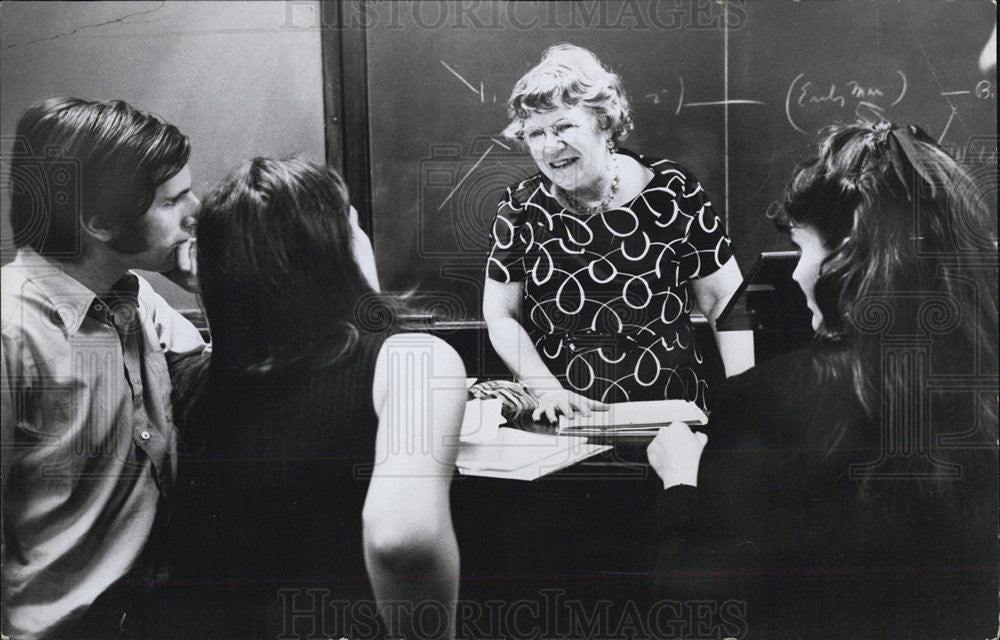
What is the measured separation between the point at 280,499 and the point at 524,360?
101 cm

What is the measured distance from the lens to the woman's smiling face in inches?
114

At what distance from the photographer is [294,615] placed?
2959mm

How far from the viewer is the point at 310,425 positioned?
290 cm

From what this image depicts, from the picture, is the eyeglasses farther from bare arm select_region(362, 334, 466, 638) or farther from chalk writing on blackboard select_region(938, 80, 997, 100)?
chalk writing on blackboard select_region(938, 80, 997, 100)

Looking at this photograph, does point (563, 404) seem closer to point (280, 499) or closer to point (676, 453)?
point (676, 453)

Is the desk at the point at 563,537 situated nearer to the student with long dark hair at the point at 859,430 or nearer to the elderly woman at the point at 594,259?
the student with long dark hair at the point at 859,430

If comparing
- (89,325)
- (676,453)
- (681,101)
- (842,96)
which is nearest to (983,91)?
(842,96)

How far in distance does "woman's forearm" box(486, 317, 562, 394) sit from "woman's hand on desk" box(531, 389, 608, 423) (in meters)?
0.03

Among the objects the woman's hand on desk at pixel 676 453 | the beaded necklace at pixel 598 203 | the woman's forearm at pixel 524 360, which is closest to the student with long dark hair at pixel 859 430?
the woman's hand on desk at pixel 676 453

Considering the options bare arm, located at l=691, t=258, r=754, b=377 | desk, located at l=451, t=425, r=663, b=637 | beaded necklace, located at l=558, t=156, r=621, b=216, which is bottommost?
desk, located at l=451, t=425, r=663, b=637

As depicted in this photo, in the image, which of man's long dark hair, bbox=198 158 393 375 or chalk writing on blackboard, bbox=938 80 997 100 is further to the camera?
chalk writing on blackboard, bbox=938 80 997 100

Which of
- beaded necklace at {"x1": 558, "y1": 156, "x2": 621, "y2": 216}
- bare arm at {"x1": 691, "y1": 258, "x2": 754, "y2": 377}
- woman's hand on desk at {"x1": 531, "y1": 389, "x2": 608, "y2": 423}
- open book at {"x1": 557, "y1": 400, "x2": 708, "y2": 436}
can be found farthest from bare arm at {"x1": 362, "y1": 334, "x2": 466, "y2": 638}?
bare arm at {"x1": 691, "y1": 258, "x2": 754, "y2": 377}

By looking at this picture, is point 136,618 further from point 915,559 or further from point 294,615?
point 915,559

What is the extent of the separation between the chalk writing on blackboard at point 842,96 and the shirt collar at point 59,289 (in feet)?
8.52
